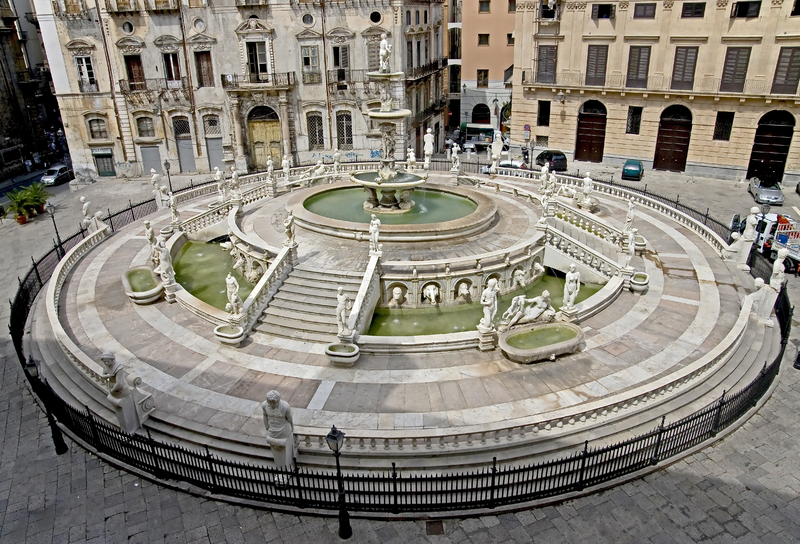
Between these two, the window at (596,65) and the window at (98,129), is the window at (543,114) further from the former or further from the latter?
the window at (98,129)

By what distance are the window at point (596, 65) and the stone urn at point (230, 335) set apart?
36.6 meters

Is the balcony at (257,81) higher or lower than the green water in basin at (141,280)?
higher

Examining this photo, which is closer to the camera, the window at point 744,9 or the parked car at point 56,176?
the window at point 744,9

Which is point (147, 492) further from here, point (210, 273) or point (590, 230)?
point (590, 230)

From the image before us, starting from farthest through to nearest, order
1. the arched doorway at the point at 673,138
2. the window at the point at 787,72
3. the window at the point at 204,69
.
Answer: the window at the point at 204,69
the arched doorway at the point at 673,138
the window at the point at 787,72

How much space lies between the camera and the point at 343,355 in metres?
16.8

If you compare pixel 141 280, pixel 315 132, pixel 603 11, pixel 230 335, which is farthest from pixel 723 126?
pixel 141 280

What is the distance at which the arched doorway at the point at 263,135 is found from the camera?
44.6 m

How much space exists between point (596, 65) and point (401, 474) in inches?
1568

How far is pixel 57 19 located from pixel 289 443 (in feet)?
141

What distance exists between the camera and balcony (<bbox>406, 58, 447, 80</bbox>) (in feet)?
149

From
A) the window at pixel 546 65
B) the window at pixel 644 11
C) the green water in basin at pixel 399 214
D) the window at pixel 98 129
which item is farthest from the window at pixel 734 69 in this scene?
the window at pixel 98 129

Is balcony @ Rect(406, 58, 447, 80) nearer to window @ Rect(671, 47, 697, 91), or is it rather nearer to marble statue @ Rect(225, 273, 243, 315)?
window @ Rect(671, 47, 697, 91)

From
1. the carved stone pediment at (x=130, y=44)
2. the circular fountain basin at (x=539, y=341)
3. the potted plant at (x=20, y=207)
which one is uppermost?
the carved stone pediment at (x=130, y=44)
